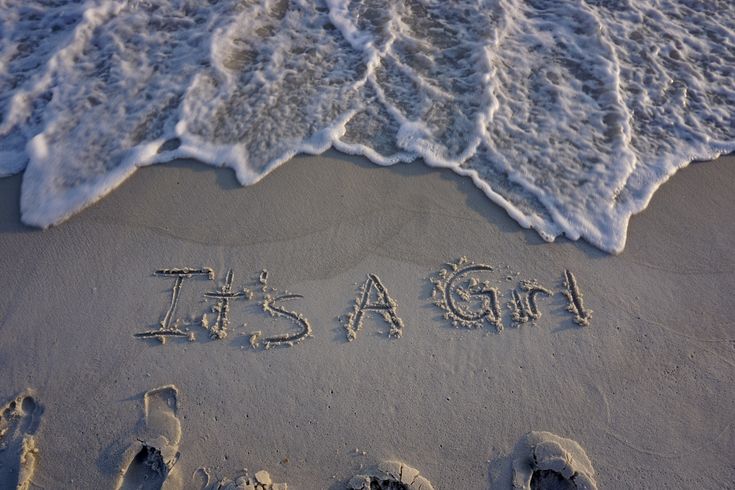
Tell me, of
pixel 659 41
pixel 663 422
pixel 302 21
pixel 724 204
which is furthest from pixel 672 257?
pixel 302 21

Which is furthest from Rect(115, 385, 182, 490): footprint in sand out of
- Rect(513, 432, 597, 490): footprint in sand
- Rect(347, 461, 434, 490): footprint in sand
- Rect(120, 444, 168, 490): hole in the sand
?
Rect(513, 432, 597, 490): footprint in sand

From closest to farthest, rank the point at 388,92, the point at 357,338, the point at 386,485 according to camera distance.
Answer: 1. the point at 386,485
2. the point at 357,338
3. the point at 388,92

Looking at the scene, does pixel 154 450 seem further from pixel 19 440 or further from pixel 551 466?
pixel 551 466

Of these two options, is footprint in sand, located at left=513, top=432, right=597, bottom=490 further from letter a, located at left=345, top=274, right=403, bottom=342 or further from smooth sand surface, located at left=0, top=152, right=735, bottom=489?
letter a, located at left=345, top=274, right=403, bottom=342

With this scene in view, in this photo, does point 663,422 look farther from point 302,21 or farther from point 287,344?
point 302,21

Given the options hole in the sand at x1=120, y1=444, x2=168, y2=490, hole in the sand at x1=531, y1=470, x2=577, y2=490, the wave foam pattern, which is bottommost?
hole in the sand at x1=120, y1=444, x2=168, y2=490

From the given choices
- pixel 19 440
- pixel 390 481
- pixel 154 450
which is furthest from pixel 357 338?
pixel 19 440

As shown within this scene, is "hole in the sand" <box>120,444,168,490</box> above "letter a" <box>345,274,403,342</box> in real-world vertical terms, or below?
below

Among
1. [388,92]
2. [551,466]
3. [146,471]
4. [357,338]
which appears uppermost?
[388,92]
